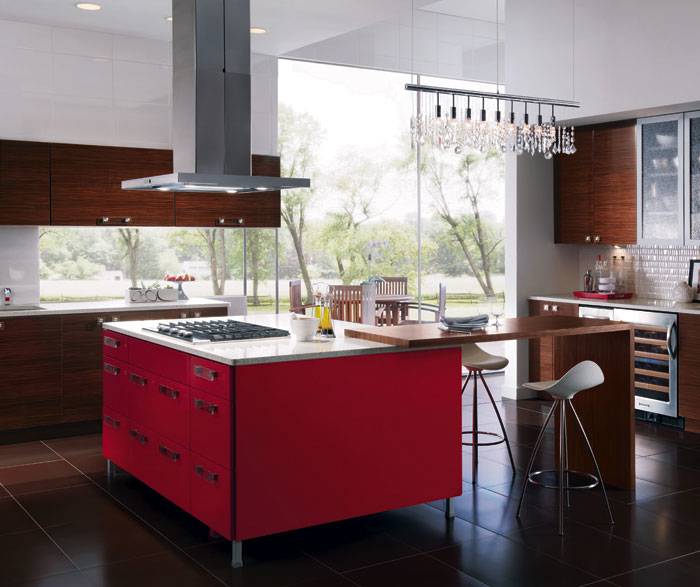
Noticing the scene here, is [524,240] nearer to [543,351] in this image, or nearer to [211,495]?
[543,351]

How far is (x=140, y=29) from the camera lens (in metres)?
6.67

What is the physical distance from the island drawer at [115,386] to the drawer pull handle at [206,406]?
1.06 m

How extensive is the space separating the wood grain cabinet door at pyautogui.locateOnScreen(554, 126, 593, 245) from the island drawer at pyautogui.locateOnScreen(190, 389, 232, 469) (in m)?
4.47

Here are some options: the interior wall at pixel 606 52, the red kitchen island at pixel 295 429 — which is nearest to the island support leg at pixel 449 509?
the red kitchen island at pixel 295 429

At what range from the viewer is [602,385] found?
16.3 ft

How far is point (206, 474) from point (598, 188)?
4652 mm

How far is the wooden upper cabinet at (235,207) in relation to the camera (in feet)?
23.2

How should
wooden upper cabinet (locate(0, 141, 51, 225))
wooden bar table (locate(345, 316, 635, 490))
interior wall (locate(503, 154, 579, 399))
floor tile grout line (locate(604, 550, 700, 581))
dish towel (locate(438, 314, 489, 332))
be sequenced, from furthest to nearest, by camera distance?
1. interior wall (locate(503, 154, 579, 399))
2. wooden upper cabinet (locate(0, 141, 51, 225))
3. wooden bar table (locate(345, 316, 635, 490))
4. dish towel (locate(438, 314, 489, 332))
5. floor tile grout line (locate(604, 550, 700, 581))

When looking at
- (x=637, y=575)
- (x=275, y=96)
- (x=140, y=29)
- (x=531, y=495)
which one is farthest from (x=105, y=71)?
(x=637, y=575)

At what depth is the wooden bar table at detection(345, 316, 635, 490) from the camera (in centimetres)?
461

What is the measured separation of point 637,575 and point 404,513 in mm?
1260

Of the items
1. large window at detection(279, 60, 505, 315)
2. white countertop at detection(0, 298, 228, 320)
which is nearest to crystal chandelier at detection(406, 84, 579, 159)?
white countertop at detection(0, 298, 228, 320)

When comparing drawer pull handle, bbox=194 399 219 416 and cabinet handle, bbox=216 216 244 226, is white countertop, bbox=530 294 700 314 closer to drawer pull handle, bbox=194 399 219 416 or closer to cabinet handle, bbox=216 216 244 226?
cabinet handle, bbox=216 216 244 226

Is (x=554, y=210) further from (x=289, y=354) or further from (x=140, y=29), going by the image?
(x=289, y=354)
